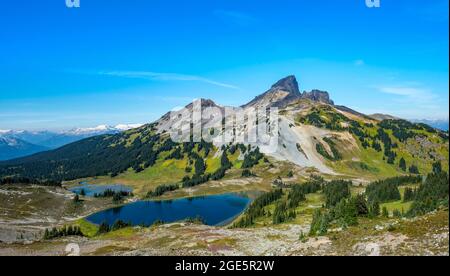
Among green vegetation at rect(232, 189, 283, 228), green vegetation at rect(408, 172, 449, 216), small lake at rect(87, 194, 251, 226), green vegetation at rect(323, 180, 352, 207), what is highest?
green vegetation at rect(408, 172, 449, 216)

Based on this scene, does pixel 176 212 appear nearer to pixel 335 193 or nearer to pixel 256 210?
pixel 256 210

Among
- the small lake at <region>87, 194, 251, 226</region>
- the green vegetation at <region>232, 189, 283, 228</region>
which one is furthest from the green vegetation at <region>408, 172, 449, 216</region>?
the small lake at <region>87, 194, 251, 226</region>

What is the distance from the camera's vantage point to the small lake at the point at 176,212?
160 m

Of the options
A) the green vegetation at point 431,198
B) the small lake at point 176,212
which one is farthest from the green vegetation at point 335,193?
the small lake at point 176,212

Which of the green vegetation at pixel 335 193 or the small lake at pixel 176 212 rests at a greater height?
the green vegetation at pixel 335 193

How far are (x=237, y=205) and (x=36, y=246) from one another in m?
99.7

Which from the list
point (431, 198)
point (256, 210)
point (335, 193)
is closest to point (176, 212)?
point (256, 210)

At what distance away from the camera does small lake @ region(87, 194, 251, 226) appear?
526 feet

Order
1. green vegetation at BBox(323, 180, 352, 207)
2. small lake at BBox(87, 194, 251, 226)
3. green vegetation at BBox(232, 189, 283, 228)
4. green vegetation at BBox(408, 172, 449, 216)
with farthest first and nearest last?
small lake at BBox(87, 194, 251, 226) → green vegetation at BBox(323, 180, 352, 207) → green vegetation at BBox(232, 189, 283, 228) → green vegetation at BBox(408, 172, 449, 216)

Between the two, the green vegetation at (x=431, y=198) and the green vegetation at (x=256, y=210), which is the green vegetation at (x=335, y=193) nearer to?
the green vegetation at (x=256, y=210)

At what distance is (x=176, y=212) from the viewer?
17675cm

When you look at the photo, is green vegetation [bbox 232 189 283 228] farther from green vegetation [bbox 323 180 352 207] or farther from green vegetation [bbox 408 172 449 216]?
green vegetation [bbox 408 172 449 216]
